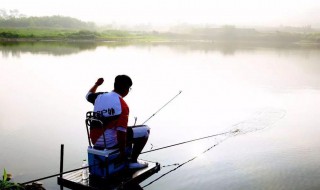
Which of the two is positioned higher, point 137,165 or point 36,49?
point 36,49

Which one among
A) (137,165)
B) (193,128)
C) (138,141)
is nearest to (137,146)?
(138,141)

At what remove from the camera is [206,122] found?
11.7 meters

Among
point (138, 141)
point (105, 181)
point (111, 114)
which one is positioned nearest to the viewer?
point (111, 114)

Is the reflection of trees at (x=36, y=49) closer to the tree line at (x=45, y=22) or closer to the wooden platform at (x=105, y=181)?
the wooden platform at (x=105, y=181)

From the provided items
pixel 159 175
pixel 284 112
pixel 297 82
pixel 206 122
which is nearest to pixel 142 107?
pixel 206 122

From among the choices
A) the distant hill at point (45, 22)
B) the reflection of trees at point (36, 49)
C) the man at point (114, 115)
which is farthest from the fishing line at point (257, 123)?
the distant hill at point (45, 22)

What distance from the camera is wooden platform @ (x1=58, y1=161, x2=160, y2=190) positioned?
5766mm

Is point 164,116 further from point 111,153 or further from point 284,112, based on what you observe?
point 111,153

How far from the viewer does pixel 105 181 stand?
231 inches

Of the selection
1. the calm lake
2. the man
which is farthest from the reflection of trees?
the man

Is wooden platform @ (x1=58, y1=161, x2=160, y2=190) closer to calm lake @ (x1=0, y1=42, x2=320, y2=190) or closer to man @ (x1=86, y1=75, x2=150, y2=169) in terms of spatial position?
man @ (x1=86, y1=75, x2=150, y2=169)

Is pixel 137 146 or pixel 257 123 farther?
pixel 257 123

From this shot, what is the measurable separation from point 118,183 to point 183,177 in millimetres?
1881

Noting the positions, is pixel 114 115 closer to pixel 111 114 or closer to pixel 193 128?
pixel 111 114
